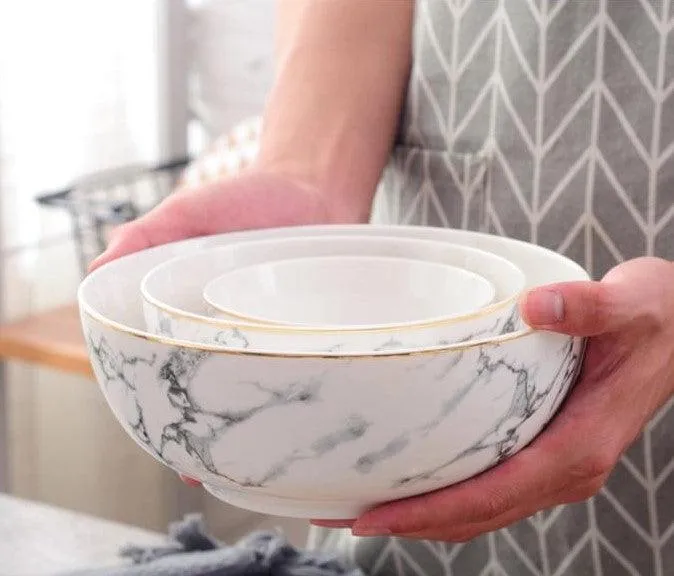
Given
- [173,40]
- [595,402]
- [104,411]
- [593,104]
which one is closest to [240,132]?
[173,40]

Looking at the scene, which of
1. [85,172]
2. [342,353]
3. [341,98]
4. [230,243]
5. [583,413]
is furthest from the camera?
[85,172]

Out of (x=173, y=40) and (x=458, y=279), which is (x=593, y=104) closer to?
(x=458, y=279)

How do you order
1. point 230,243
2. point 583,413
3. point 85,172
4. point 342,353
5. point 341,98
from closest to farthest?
point 342,353, point 583,413, point 230,243, point 341,98, point 85,172

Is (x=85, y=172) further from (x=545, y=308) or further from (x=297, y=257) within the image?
(x=545, y=308)

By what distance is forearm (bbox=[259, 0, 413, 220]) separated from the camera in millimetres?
761

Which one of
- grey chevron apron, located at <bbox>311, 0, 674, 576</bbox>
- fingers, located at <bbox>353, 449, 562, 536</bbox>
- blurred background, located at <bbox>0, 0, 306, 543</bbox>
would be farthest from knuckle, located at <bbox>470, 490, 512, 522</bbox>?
blurred background, located at <bbox>0, 0, 306, 543</bbox>

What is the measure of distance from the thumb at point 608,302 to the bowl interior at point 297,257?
5 cm

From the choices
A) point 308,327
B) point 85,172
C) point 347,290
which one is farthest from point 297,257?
point 85,172

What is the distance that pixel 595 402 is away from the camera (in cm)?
53

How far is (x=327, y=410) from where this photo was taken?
1.37ft

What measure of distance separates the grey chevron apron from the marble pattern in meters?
0.23

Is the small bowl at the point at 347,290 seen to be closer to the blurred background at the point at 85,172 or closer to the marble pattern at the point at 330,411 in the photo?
the marble pattern at the point at 330,411

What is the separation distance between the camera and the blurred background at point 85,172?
5.62 ft

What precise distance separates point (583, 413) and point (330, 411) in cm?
16
